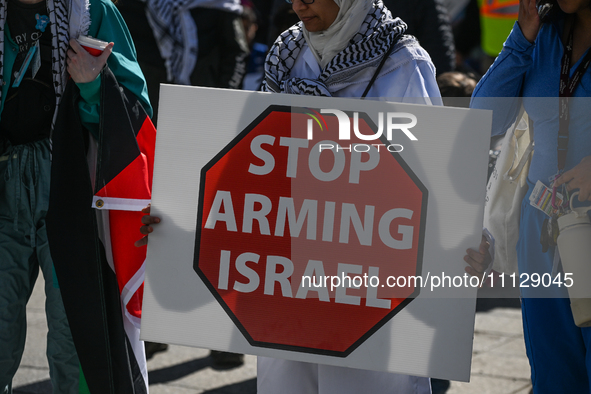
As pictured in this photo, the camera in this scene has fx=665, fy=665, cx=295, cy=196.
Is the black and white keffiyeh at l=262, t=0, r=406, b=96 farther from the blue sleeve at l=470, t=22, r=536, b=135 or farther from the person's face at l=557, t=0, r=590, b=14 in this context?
the person's face at l=557, t=0, r=590, b=14

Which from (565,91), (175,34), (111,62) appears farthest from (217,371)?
(565,91)

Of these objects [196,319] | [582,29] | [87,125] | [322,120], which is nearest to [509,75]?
[582,29]

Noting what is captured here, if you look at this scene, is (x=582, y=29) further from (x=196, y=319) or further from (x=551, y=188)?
(x=196, y=319)

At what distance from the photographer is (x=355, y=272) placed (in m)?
1.97

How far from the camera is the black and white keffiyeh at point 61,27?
8.09ft

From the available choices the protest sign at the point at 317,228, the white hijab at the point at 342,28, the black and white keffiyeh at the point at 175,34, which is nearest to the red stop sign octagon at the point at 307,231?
the protest sign at the point at 317,228

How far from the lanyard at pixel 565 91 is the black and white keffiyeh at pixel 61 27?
5.55 feet

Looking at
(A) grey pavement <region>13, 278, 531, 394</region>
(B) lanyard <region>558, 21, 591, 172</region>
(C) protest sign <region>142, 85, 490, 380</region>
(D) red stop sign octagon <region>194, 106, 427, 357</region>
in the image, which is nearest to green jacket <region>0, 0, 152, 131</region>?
(C) protest sign <region>142, 85, 490, 380</region>

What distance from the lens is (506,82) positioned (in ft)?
6.97

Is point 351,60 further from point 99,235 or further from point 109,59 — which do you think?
point 99,235

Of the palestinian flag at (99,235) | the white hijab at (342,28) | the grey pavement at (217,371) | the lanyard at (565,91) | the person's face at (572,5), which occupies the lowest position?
the grey pavement at (217,371)

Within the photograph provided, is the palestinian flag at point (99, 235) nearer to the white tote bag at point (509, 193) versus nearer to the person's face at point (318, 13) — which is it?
the person's face at point (318, 13)

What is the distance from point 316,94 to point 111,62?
86cm

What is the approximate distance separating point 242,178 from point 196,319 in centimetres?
46
